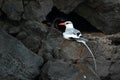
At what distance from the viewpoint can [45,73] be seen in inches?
345

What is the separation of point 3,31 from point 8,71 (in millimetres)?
912

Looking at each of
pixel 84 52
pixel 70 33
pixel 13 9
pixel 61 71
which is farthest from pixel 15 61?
pixel 84 52

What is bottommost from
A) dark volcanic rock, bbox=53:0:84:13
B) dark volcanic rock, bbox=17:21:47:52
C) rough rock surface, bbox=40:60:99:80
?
rough rock surface, bbox=40:60:99:80

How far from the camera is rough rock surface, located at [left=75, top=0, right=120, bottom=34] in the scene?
10055 mm

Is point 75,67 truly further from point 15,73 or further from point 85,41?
point 15,73

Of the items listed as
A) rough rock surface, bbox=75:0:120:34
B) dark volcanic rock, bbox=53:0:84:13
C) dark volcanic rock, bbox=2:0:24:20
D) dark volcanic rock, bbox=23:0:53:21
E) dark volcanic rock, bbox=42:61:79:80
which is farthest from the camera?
rough rock surface, bbox=75:0:120:34

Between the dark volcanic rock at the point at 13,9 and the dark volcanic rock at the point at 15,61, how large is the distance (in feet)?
2.43

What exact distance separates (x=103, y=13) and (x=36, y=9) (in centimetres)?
181

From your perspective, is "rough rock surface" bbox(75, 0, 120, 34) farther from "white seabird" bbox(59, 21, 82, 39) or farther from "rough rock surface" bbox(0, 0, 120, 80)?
"white seabird" bbox(59, 21, 82, 39)

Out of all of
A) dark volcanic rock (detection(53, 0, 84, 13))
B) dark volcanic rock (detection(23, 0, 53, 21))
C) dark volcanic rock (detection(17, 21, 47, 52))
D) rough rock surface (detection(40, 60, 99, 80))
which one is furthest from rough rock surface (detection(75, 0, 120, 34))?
rough rock surface (detection(40, 60, 99, 80))

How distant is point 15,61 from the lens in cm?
879

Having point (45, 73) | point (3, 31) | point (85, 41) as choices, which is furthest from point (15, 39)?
point (85, 41)

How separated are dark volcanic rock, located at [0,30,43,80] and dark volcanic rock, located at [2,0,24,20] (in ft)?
2.43

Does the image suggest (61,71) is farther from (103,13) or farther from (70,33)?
(103,13)
